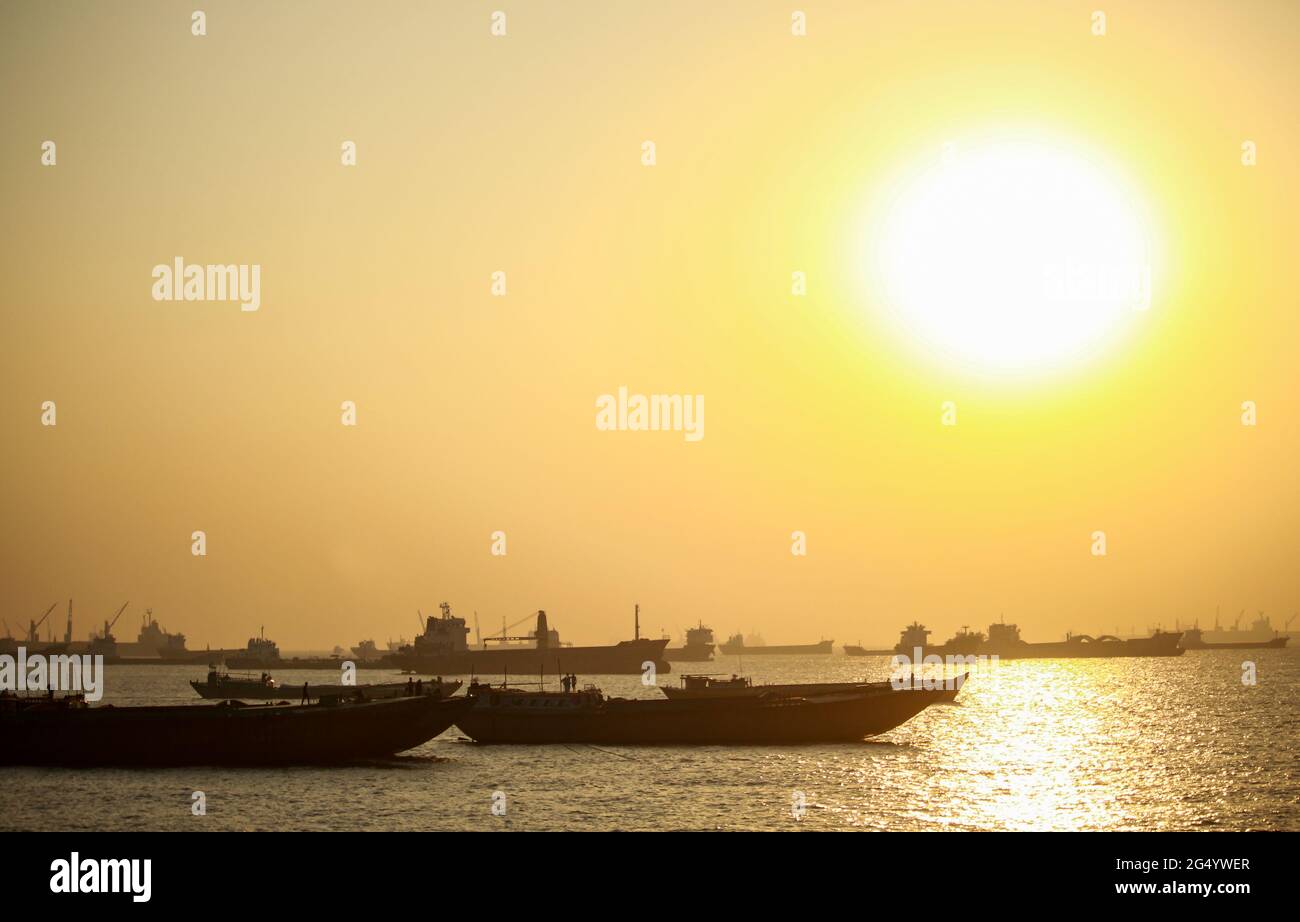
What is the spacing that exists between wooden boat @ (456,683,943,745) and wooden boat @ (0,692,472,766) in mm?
11150

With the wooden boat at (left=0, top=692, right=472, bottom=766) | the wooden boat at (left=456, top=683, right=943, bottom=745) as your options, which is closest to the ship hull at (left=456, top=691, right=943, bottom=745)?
the wooden boat at (left=456, top=683, right=943, bottom=745)

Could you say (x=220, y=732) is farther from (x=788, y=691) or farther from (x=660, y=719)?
(x=788, y=691)

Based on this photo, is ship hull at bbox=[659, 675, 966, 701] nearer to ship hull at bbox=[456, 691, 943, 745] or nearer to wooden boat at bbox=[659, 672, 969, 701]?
wooden boat at bbox=[659, 672, 969, 701]

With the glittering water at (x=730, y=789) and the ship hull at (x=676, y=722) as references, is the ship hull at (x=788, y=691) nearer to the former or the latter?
the ship hull at (x=676, y=722)

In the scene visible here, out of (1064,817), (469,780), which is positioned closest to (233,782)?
(469,780)

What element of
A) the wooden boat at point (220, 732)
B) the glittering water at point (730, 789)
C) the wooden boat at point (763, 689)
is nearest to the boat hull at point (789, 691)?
the wooden boat at point (763, 689)

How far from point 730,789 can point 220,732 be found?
3305 centimetres

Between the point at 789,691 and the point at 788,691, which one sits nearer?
the point at 788,691

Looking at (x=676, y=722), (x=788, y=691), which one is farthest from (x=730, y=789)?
(x=788, y=691)

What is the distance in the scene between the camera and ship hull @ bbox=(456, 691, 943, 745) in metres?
93.1

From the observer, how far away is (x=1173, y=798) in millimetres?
67062

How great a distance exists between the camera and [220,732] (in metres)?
79.9

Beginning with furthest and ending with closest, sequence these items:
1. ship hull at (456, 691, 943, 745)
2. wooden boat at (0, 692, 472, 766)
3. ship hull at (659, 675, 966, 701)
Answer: ship hull at (659, 675, 966, 701)
ship hull at (456, 691, 943, 745)
wooden boat at (0, 692, 472, 766)
